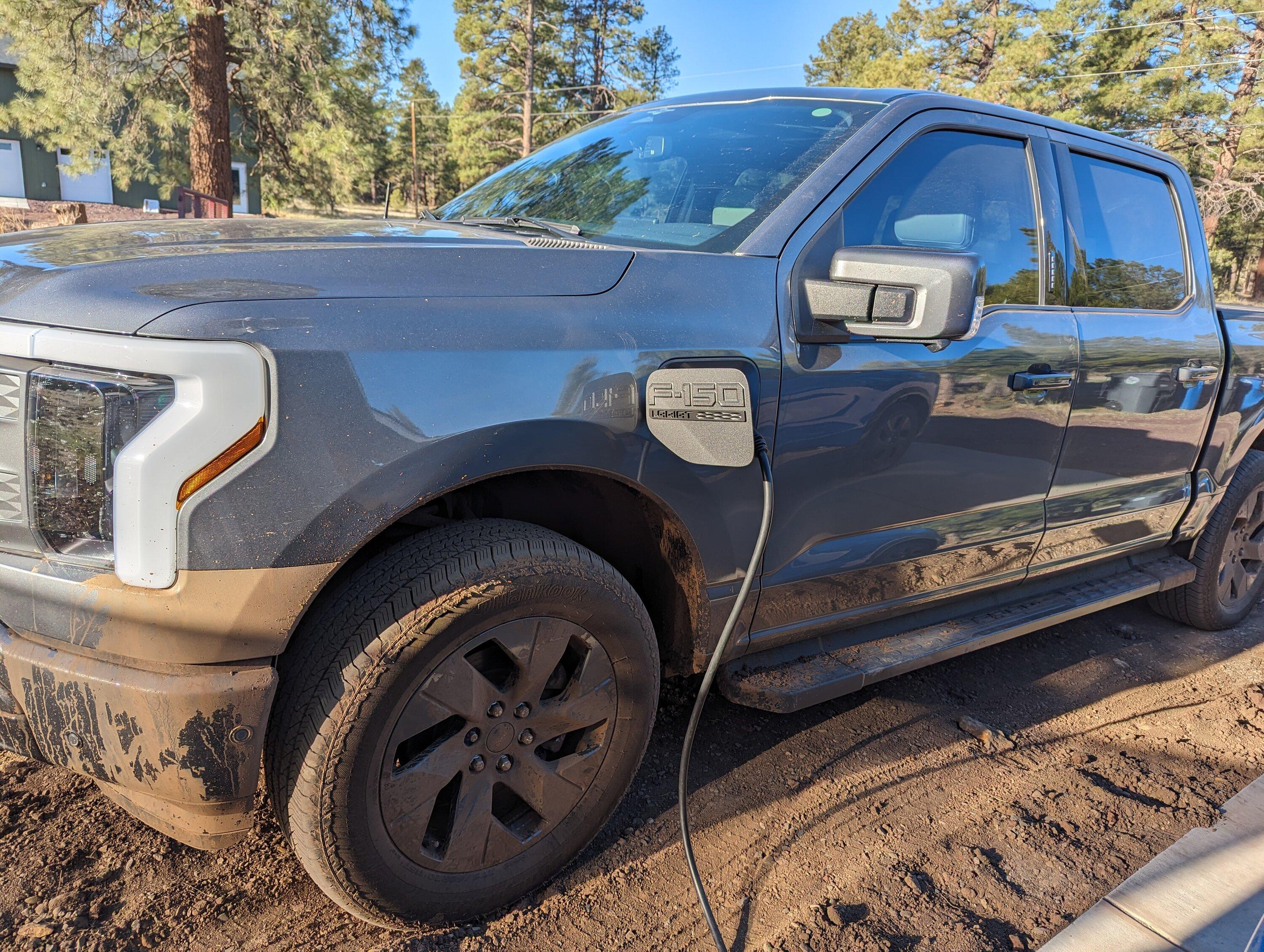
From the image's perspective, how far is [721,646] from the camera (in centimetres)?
208

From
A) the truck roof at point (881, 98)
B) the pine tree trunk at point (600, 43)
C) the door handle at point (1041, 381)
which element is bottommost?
the door handle at point (1041, 381)

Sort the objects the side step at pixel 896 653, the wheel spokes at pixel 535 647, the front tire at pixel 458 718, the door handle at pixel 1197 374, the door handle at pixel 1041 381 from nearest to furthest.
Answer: the front tire at pixel 458 718 < the wheel spokes at pixel 535 647 < the side step at pixel 896 653 < the door handle at pixel 1041 381 < the door handle at pixel 1197 374

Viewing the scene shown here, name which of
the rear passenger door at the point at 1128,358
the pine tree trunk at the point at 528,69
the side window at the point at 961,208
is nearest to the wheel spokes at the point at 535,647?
the side window at the point at 961,208

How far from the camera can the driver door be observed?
214cm

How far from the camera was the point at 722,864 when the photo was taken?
2184 mm

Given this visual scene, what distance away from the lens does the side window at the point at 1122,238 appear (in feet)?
9.71

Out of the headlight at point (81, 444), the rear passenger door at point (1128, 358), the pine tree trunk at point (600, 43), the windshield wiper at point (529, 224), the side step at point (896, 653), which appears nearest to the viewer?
the headlight at point (81, 444)

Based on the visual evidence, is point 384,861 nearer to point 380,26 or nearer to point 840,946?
point 840,946

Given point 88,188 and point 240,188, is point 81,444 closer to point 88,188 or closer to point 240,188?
point 88,188

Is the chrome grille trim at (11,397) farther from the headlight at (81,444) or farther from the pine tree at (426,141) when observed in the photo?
the pine tree at (426,141)

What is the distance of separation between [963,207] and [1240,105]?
107 feet

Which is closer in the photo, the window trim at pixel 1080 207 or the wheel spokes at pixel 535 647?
the wheel spokes at pixel 535 647

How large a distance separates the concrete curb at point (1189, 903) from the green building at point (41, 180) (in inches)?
1136

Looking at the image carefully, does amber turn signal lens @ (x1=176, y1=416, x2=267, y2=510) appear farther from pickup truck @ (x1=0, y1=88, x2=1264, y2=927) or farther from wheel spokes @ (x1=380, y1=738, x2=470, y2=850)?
wheel spokes @ (x1=380, y1=738, x2=470, y2=850)
